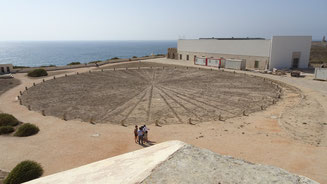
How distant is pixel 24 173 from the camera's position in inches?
430

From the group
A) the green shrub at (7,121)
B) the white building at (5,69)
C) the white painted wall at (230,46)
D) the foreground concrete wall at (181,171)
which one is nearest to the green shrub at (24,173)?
the foreground concrete wall at (181,171)

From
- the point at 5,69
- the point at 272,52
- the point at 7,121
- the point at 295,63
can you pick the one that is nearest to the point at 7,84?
the point at 5,69

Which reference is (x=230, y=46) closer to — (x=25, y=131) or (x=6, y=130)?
(x=25, y=131)

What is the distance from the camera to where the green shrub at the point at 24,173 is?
10.5m

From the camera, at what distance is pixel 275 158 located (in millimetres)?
12734

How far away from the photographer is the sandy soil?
12.7 m

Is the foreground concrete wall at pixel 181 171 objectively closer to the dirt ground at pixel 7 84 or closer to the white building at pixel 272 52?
the dirt ground at pixel 7 84

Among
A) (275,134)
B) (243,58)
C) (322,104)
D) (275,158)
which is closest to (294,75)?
(243,58)

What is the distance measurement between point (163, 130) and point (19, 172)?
9.88 metres

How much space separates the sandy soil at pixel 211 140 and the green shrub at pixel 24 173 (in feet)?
2.09

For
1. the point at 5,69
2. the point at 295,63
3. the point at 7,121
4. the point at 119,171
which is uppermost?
the point at 295,63

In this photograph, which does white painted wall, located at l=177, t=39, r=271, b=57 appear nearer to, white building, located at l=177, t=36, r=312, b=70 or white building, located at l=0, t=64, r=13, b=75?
white building, located at l=177, t=36, r=312, b=70

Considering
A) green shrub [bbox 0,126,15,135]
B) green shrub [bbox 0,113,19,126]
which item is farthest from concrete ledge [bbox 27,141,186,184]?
green shrub [bbox 0,113,19,126]

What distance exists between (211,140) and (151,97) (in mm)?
13458
